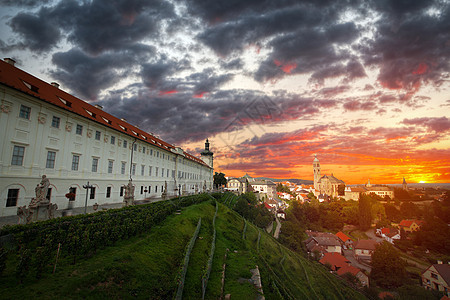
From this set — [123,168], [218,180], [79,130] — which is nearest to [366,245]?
[218,180]

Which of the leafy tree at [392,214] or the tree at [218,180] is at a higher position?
the tree at [218,180]

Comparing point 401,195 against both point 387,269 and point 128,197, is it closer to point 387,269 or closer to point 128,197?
point 387,269

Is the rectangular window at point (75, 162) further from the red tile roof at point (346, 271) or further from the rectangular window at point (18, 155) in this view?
the red tile roof at point (346, 271)

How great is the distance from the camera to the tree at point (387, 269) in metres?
52.0

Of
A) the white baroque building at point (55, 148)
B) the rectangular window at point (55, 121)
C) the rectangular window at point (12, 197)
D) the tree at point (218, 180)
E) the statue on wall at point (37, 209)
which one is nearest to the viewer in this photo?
the statue on wall at point (37, 209)

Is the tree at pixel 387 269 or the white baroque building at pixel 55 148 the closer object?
the white baroque building at pixel 55 148

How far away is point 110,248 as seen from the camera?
40.3 feet

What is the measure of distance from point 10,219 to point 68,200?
6.11 meters

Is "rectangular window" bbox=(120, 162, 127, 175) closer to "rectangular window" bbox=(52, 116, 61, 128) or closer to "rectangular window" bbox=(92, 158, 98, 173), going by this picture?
"rectangular window" bbox=(92, 158, 98, 173)

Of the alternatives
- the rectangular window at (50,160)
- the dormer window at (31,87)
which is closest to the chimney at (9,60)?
the dormer window at (31,87)

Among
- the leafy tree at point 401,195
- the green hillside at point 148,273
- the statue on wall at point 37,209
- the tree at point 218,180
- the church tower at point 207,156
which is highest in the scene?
the church tower at point 207,156

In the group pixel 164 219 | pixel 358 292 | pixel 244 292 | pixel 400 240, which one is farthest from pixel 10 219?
pixel 400 240

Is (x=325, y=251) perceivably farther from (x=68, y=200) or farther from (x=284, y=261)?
(x=68, y=200)

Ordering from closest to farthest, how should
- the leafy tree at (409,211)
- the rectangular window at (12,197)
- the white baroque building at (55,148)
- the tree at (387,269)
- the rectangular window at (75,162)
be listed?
the rectangular window at (12,197) → the white baroque building at (55,148) → the rectangular window at (75,162) → the tree at (387,269) → the leafy tree at (409,211)
